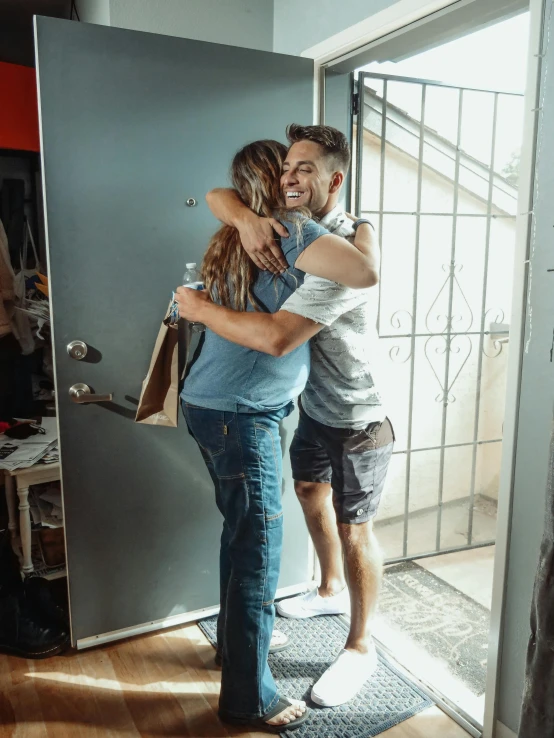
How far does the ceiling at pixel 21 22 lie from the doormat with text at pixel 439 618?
119 inches

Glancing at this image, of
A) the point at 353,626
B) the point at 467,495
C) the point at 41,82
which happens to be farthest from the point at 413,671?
the point at 41,82

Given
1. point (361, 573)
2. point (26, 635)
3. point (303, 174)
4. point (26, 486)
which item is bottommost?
point (26, 635)

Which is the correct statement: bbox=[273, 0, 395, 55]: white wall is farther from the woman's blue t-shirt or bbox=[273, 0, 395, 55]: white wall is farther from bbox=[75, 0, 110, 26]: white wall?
the woman's blue t-shirt

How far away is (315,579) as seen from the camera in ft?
7.95

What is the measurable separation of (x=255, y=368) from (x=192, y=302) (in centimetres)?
24

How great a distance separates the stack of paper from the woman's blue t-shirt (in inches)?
36.1

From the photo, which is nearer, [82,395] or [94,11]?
[82,395]

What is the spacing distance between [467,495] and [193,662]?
1.58 metres

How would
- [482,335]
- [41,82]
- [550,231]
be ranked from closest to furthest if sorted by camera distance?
[550,231] → [41,82] → [482,335]

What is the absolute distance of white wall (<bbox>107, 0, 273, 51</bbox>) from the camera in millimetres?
2070

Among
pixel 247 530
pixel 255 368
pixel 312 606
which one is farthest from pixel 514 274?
pixel 312 606

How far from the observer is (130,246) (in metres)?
1.87

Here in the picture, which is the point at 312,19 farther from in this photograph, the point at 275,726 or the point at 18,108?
the point at 275,726

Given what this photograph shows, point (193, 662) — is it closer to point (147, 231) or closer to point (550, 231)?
point (147, 231)
